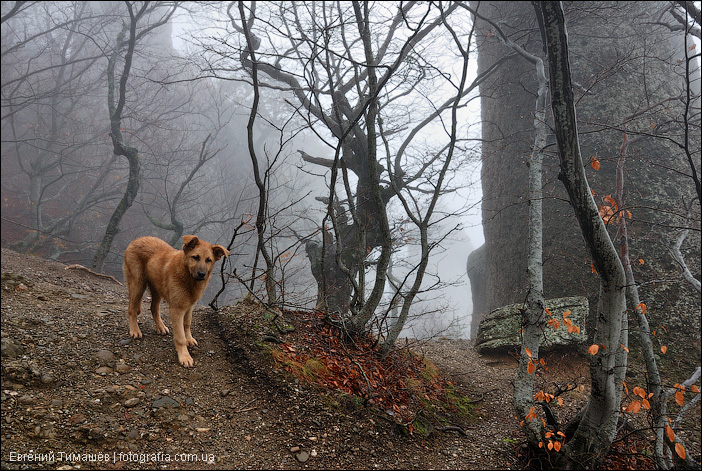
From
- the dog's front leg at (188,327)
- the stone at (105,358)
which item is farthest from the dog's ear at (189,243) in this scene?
the stone at (105,358)

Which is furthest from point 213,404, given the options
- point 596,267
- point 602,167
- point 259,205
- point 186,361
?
point 602,167

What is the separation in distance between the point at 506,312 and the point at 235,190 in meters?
18.7

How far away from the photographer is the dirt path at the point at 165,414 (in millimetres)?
2580

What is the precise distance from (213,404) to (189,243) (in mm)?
→ 1532

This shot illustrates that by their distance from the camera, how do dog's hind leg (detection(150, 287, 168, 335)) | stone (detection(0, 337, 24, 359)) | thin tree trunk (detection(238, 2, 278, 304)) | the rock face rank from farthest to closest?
the rock face < thin tree trunk (detection(238, 2, 278, 304)) < dog's hind leg (detection(150, 287, 168, 335)) < stone (detection(0, 337, 24, 359))

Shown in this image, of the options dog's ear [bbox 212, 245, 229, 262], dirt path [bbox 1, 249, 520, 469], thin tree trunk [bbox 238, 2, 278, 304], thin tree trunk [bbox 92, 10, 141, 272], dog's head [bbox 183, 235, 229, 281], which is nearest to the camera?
dirt path [bbox 1, 249, 520, 469]

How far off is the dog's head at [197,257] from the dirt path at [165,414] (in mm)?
935

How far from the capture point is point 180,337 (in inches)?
145

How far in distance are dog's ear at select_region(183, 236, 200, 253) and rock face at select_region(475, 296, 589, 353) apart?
4.75 meters

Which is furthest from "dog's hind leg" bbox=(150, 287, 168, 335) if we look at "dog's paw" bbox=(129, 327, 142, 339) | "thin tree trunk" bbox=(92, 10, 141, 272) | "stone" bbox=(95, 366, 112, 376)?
"thin tree trunk" bbox=(92, 10, 141, 272)

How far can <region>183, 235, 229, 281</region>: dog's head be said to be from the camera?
3580mm

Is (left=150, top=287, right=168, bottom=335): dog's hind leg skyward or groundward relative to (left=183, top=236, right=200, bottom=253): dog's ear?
groundward

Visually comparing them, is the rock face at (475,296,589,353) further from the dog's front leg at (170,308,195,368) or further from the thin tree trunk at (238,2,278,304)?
the dog's front leg at (170,308,195,368)

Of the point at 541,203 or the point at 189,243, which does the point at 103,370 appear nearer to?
the point at 189,243
